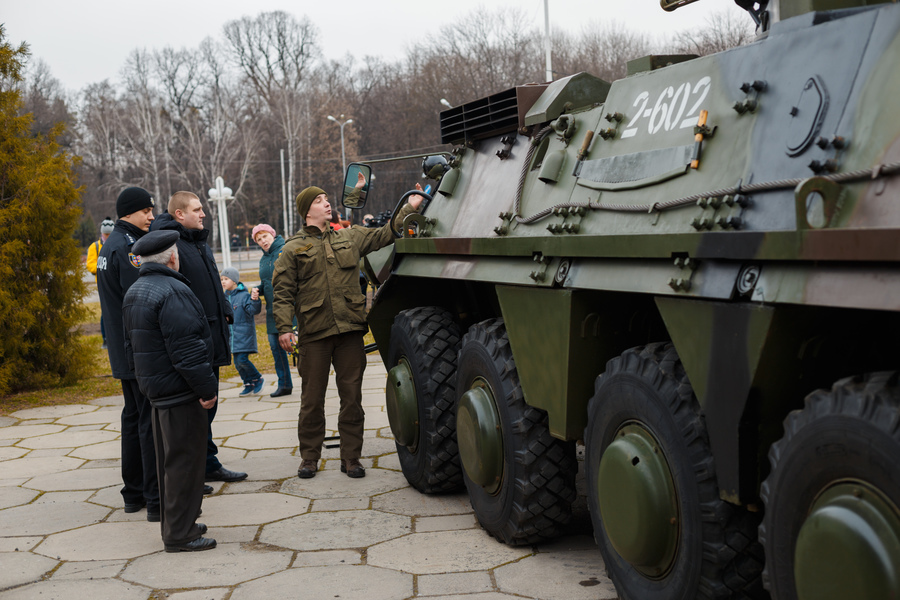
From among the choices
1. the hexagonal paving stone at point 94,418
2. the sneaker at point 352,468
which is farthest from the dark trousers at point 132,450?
the hexagonal paving stone at point 94,418

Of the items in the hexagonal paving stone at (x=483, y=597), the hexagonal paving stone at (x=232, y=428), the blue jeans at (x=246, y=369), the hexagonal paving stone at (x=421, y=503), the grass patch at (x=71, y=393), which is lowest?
the hexagonal paving stone at (x=421, y=503)

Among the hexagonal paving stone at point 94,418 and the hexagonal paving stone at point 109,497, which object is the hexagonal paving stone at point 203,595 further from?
the hexagonal paving stone at point 94,418

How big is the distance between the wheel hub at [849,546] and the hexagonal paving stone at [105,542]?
10.8 ft

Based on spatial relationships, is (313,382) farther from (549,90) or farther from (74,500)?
(549,90)

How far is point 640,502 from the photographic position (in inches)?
116

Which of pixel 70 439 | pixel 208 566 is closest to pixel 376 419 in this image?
pixel 70 439

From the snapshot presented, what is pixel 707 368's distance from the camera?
2.63 m

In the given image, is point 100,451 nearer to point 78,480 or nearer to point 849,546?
point 78,480

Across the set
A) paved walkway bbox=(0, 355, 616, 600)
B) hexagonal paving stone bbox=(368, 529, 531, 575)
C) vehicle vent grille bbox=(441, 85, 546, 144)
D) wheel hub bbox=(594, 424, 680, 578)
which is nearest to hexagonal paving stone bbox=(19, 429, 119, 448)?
paved walkway bbox=(0, 355, 616, 600)

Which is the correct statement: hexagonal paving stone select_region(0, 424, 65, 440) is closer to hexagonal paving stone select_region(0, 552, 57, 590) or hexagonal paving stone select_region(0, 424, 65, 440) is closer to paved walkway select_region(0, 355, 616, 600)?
paved walkway select_region(0, 355, 616, 600)

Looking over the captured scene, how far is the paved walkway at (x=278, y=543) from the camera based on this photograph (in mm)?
3854

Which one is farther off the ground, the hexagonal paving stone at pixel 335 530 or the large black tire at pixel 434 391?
the large black tire at pixel 434 391

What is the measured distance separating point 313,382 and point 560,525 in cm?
216

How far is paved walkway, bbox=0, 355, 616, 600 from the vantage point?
3854 mm
